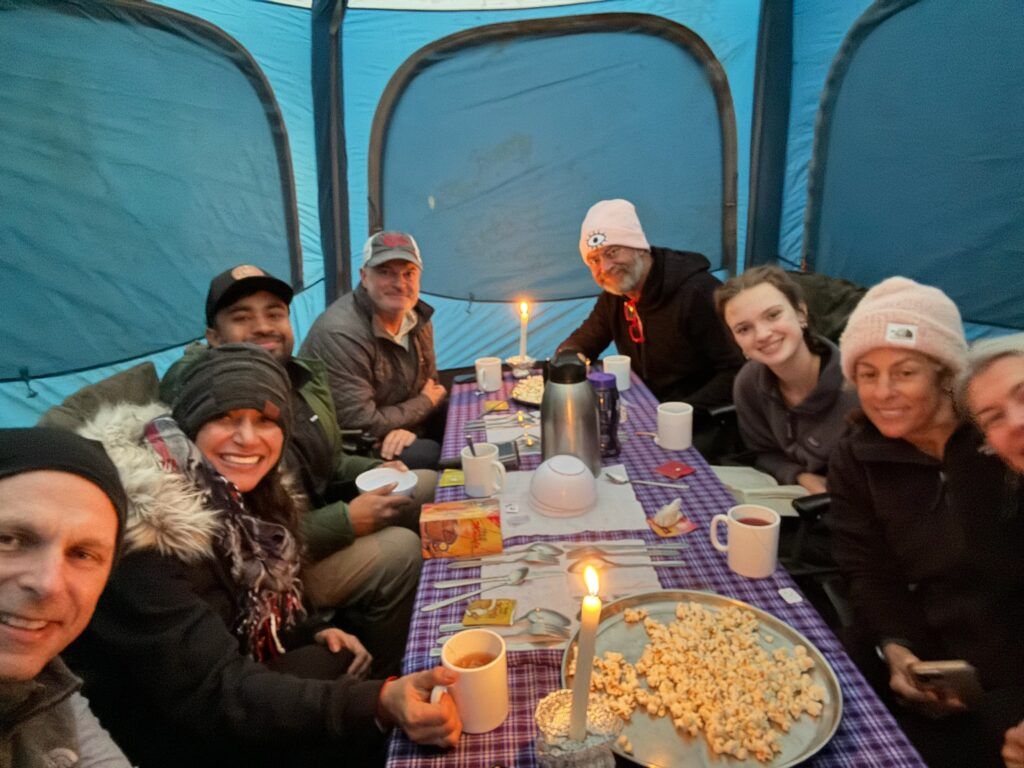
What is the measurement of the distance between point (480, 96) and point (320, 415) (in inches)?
95.0

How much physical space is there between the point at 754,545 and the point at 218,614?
105 centimetres

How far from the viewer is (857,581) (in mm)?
1450

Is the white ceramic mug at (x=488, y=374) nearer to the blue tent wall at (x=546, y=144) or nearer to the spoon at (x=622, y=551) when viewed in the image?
the spoon at (x=622, y=551)

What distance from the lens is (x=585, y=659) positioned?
2.36 feet

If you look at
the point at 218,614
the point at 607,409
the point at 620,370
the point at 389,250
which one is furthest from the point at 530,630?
the point at 389,250

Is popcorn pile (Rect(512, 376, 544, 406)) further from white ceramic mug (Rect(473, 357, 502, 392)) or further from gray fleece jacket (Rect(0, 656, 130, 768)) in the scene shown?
gray fleece jacket (Rect(0, 656, 130, 768))

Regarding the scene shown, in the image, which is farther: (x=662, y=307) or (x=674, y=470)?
(x=662, y=307)

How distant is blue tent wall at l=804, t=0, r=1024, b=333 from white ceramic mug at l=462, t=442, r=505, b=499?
210 cm

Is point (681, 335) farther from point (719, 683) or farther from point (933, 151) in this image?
point (719, 683)

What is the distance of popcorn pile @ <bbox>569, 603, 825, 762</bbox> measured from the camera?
34.1 inches

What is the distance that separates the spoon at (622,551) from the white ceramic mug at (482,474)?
0.36 meters

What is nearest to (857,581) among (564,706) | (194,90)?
(564,706)

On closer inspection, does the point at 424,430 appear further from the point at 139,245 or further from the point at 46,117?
the point at 46,117

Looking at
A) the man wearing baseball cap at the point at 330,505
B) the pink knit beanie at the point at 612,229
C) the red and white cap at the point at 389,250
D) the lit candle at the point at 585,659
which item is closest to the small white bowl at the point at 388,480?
the man wearing baseball cap at the point at 330,505
